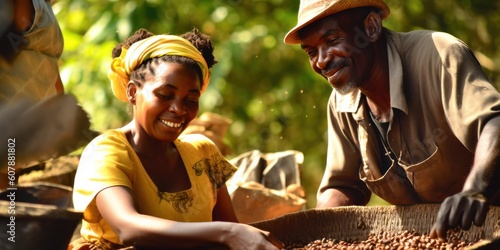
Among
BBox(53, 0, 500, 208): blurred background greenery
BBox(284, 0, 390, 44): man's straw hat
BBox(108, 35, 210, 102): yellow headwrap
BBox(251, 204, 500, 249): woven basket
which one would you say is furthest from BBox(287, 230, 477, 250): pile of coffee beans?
BBox(53, 0, 500, 208): blurred background greenery

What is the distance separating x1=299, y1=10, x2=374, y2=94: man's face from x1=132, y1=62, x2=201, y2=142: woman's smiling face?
54 cm

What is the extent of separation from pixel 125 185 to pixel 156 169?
0.88ft

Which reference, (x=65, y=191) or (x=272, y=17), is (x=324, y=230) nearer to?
(x=65, y=191)

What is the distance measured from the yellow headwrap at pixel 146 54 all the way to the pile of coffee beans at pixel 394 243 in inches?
28.5

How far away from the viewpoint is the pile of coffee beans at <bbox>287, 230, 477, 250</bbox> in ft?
9.32

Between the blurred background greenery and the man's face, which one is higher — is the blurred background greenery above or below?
below

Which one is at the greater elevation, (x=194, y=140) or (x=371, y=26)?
(x=371, y=26)

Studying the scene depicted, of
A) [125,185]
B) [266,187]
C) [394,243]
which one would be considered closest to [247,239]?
[125,185]

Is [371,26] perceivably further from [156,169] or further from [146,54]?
[156,169]

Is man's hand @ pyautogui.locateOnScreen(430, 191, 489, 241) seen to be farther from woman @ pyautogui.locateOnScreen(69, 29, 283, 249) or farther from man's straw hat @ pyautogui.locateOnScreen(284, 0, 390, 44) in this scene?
man's straw hat @ pyautogui.locateOnScreen(284, 0, 390, 44)

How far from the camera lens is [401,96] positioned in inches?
126

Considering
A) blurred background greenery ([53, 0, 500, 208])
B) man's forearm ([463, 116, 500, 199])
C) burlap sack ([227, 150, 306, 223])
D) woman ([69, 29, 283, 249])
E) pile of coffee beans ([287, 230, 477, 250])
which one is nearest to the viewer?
woman ([69, 29, 283, 249])

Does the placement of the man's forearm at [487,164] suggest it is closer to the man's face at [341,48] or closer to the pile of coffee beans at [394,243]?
the pile of coffee beans at [394,243]

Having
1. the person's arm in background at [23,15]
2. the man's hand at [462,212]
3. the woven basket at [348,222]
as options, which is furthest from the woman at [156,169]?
the man's hand at [462,212]
